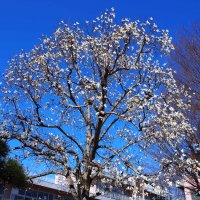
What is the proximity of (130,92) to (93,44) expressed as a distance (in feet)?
7.45

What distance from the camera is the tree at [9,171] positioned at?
639cm

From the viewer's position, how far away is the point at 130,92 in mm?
10727

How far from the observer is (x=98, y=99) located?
10.3 metres

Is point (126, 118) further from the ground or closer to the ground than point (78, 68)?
closer to the ground

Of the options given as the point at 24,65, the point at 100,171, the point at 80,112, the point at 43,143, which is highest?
the point at 24,65

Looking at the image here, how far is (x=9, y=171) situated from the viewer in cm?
652

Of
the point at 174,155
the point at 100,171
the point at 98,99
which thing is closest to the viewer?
the point at 100,171

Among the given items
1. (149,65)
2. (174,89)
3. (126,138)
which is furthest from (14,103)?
(174,89)

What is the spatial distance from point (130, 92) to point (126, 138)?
171 centimetres

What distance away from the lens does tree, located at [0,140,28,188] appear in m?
6.39

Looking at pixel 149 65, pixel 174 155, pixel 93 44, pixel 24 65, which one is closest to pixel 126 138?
pixel 174 155

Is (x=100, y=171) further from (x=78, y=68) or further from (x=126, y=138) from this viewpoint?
(x=78, y=68)

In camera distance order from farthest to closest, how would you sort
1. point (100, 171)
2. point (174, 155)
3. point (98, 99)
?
point (174, 155) < point (98, 99) < point (100, 171)

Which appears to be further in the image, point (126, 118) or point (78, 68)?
point (78, 68)
